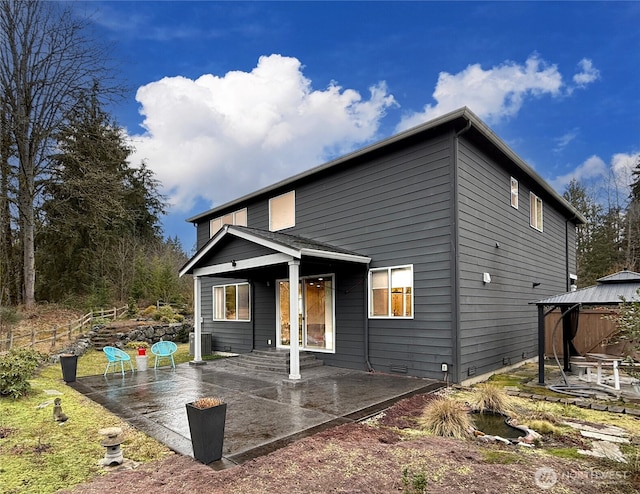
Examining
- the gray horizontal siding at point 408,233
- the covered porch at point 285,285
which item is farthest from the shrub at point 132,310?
the gray horizontal siding at point 408,233

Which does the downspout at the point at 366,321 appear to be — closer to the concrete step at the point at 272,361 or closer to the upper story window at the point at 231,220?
the concrete step at the point at 272,361

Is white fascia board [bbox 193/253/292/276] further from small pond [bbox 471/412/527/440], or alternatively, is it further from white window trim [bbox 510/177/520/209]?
white window trim [bbox 510/177/520/209]

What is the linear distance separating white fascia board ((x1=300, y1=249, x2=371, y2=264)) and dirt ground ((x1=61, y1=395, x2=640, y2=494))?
403 cm

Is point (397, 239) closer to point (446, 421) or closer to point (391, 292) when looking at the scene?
point (391, 292)

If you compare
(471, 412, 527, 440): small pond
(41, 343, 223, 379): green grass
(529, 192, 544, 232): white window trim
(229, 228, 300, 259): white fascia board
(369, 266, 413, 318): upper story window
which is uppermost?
(529, 192, 544, 232): white window trim

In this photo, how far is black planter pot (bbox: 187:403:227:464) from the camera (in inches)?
151

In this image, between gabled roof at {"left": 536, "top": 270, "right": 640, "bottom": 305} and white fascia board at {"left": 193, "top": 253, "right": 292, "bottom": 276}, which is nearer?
gabled roof at {"left": 536, "top": 270, "right": 640, "bottom": 305}

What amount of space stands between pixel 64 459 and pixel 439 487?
3.73m

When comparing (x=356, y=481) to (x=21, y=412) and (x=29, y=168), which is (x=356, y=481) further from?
(x=29, y=168)

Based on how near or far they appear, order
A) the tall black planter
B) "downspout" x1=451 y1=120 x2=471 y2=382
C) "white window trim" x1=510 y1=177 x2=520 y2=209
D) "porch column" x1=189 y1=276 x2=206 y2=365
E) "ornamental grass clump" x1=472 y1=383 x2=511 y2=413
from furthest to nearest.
A: "porch column" x1=189 y1=276 x2=206 y2=365, "white window trim" x1=510 y1=177 x2=520 y2=209, the tall black planter, "downspout" x1=451 y1=120 x2=471 y2=382, "ornamental grass clump" x1=472 y1=383 x2=511 y2=413

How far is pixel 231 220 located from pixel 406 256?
290 inches

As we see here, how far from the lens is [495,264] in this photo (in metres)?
9.06

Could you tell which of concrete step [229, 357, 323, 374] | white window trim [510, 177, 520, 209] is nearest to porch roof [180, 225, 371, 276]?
concrete step [229, 357, 323, 374]

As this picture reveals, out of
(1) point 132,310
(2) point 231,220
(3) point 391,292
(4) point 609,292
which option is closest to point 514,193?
(4) point 609,292
